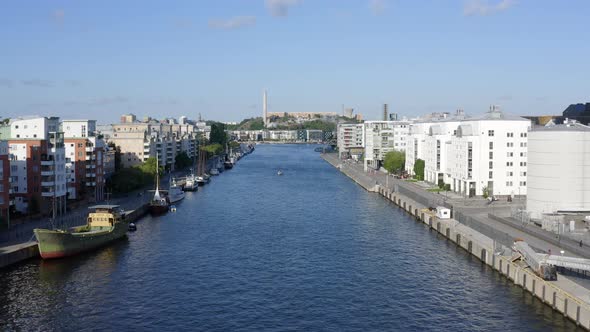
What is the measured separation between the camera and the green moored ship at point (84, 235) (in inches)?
1224

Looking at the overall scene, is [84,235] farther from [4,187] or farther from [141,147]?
[141,147]

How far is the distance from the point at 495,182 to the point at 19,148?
36.6 metres

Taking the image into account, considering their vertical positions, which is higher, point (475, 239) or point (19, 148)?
point (19, 148)

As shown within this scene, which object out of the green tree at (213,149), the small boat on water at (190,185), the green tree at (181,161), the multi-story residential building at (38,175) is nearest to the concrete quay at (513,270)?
the multi-story residential building at (38,175)

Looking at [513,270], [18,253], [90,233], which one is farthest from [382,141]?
[18,253]

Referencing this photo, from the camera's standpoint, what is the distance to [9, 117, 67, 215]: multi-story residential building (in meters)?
40.3

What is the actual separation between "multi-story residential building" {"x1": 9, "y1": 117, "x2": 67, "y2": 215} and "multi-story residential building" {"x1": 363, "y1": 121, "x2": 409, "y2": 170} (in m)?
56.1

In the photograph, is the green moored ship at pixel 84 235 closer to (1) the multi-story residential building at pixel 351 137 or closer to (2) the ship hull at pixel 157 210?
(2) the ship hull at pixel 157 210

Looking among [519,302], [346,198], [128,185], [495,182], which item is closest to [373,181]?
[346,198]

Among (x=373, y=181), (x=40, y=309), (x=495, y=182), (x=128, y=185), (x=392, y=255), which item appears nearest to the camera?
(x=40, y=309)

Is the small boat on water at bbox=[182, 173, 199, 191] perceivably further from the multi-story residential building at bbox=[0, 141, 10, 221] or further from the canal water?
the multi-story residential building at bbox=[0, 141, 10, 221]

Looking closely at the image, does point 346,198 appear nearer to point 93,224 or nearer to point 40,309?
point 93,224

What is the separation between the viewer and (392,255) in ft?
107

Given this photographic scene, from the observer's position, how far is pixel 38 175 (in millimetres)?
41188
